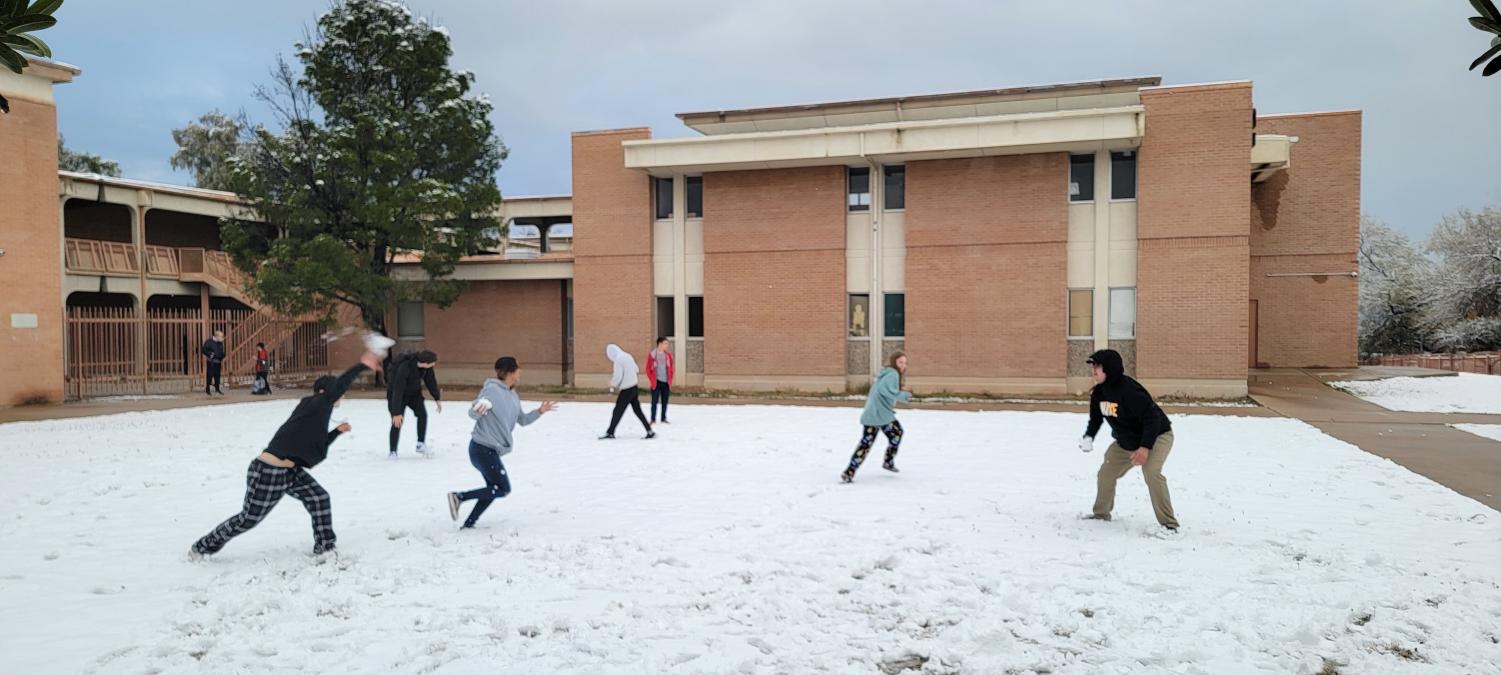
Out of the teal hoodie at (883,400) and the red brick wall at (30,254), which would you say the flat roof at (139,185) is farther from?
the teal hoodie at (883,400)

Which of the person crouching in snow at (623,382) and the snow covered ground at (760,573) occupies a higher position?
the person crouching in snow at (623,382)

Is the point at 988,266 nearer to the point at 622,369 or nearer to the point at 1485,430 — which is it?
the point at 1485,430

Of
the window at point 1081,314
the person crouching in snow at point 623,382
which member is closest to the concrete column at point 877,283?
the window at point 1081,314

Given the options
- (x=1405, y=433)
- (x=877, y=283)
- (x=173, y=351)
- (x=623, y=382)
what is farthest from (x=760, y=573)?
(x=173, y=351)

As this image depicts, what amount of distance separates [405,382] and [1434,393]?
24487 mm

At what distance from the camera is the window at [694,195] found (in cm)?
2762

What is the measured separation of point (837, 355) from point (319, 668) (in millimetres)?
21194

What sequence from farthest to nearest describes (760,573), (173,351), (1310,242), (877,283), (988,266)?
1. (173,351)
2. (1310,242)
3. (877,283)
4. (988,266)
5. (760,573)

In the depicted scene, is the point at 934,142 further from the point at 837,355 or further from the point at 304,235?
the point at 304,235

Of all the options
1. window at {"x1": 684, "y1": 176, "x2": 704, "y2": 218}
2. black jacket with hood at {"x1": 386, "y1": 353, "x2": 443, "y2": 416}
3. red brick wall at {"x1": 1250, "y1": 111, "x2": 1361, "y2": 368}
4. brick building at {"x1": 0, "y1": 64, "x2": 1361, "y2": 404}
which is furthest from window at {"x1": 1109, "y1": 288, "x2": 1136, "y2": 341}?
black jacket with hood at {"x1": 386, "y1": 353, "x2": 443, "y2": 416}

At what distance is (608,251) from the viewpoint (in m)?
27.7

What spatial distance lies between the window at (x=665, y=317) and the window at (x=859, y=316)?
221 inches

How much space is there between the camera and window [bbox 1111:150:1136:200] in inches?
942

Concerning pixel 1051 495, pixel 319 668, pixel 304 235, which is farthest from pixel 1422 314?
pixel 319 668
